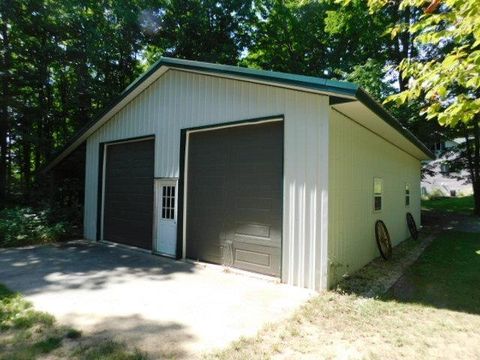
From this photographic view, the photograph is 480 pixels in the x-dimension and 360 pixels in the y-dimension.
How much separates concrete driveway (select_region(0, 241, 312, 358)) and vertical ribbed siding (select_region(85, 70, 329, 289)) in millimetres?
727

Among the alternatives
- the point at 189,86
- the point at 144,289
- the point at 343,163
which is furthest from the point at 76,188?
the point at 343,163

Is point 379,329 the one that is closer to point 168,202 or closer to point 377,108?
point 377,108

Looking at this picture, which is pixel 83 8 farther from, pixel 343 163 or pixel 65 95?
pixel 343 163

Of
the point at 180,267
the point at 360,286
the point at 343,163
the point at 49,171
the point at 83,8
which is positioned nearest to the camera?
the point at 360,286

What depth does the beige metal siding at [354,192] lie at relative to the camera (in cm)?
565

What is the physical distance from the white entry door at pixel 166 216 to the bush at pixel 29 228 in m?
4.12

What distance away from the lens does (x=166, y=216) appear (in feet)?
26.6

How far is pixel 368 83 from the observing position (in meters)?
14.1

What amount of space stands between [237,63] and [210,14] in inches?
126

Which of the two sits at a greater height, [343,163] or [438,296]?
[343,163]

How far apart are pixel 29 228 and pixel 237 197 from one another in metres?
7.49

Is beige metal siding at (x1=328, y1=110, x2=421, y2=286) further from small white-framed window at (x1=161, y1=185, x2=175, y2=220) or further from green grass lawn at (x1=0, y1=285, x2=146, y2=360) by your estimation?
small white-framed window at (x1=161, y1=185, x2=175, y2=220)

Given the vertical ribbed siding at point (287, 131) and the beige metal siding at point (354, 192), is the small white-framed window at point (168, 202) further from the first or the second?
the beige metal siding at point (354, 192)

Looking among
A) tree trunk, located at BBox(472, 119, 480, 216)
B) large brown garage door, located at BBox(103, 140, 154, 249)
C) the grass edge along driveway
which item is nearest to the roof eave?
the grass edge along driveway
